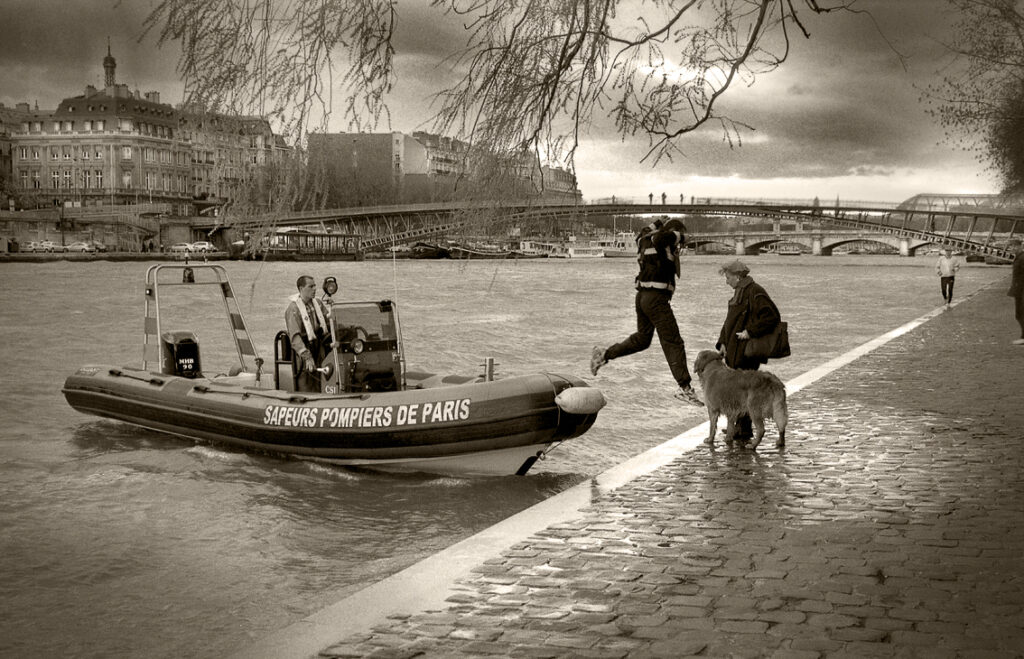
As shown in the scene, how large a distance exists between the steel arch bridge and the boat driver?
740 mm

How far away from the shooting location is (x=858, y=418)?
415 inches

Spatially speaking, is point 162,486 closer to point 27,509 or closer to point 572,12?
point 27,509

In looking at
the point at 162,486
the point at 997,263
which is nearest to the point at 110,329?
the point at 162,486

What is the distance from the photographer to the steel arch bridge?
723 cm

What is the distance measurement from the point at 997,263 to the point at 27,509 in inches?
4174

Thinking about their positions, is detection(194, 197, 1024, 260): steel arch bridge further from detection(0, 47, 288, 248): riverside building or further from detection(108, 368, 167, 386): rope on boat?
detection(0, 47, 288, 248): riverside building

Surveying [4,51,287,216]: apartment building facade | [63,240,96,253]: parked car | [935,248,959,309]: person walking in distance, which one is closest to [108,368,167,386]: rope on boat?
[4,51,287,216]: apartment building facade

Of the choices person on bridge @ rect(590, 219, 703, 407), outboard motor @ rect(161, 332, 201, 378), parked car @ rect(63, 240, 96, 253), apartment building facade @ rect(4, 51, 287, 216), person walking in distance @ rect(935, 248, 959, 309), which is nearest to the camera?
apartment building facade @ rect(4, 51, 287, 216)

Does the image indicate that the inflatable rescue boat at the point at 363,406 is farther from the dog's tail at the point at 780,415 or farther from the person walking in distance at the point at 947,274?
the person walking in distance at the point at 947,274

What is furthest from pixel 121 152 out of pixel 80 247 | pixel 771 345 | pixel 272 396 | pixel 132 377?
pixel 771 345

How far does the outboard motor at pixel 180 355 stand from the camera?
13328 millimetres

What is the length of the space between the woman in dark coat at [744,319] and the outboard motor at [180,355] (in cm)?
681

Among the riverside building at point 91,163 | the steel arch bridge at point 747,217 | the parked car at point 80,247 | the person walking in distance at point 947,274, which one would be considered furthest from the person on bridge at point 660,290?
the parked car at point 80,247

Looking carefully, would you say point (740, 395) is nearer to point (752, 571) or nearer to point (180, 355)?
point (752, 571)
